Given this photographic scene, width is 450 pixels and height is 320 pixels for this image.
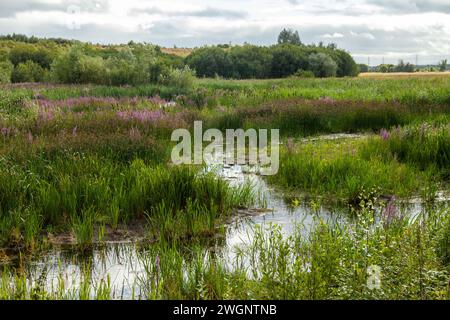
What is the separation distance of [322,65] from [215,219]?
253 ft

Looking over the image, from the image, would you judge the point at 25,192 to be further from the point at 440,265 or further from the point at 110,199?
the point at 440,265

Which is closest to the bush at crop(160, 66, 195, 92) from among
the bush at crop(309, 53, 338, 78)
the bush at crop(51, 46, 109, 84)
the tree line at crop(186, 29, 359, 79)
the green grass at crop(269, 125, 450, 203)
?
the bush at crop(51, 46, 109, 84)

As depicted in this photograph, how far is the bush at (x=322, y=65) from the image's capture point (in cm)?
8031

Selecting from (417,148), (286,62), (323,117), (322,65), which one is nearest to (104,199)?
(417,148)

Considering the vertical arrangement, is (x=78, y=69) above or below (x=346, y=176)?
above

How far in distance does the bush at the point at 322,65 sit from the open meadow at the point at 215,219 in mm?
68776

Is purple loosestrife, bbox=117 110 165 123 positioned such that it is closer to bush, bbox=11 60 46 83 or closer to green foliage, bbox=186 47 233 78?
bush, bbox=11 60 46 83

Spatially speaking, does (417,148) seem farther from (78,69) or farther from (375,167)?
(78,69)

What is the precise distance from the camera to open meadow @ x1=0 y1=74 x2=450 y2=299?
467cm

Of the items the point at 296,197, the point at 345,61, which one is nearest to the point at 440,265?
the point at 296,197

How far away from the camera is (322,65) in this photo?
8144 centimetres

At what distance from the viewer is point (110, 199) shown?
24.3 ft

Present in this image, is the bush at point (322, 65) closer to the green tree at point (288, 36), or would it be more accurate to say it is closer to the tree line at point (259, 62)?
the tree line at point (259, 62)
